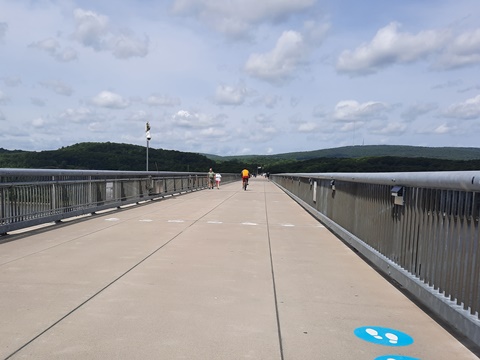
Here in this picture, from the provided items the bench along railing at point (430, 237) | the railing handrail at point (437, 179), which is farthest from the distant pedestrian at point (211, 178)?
the railing handrail at point (437, 179)

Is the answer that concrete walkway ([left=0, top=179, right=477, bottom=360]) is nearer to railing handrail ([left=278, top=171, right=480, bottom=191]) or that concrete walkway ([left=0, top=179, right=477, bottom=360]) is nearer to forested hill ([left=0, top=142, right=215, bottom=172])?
railing handrail ([left=278, top=171, right=480, bottom=191])

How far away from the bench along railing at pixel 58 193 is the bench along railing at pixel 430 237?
6742 mm

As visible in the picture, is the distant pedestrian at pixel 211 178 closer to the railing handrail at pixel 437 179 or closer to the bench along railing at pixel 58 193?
the bench along railing at pixel 58 193

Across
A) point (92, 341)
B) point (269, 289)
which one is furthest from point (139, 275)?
point (92, 341)

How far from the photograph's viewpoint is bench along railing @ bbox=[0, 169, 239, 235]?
338 inches

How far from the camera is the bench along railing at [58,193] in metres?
8.59

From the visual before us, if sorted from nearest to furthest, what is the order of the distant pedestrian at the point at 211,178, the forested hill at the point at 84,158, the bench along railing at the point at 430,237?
the bench along railing at the point at 430,237
the distant pedestrian at the point at 211,178
the forested hill at the point at 84,158

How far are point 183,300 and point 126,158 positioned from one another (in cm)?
5869

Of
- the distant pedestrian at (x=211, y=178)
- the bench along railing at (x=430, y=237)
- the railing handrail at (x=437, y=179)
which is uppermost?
the railing handrail at (x=437, y=179)

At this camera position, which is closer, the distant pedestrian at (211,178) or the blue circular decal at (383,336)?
the blue circular decal at (383,336)

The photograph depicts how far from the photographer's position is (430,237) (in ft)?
14.2

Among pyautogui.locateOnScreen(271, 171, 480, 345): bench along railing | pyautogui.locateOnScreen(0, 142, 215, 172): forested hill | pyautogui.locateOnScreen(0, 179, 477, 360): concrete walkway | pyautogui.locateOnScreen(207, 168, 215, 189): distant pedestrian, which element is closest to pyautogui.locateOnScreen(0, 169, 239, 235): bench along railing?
pyautogui.locateOnScreen(0, 179, 477, 360): concrete walkway

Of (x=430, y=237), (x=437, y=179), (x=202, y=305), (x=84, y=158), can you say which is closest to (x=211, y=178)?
(x=84, y=158)

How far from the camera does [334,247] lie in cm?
809
